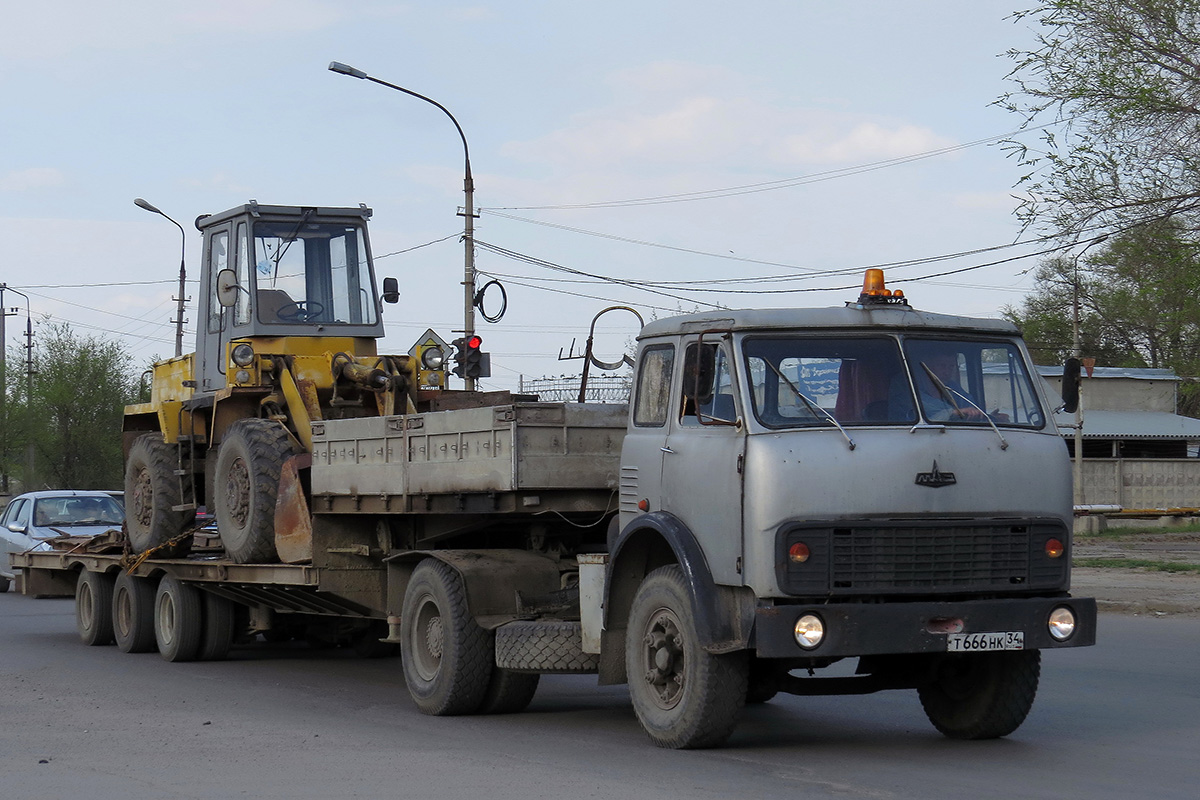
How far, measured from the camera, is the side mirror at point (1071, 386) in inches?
317

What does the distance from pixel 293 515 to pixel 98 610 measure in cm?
487

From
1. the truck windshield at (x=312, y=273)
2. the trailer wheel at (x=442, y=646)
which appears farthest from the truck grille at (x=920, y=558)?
the truck windshield at (x=312, y=273)

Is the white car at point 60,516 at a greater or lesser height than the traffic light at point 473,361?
lesser

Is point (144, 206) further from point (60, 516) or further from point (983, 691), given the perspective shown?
point (983, 691)

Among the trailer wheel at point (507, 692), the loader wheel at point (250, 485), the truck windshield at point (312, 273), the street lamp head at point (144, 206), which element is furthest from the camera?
the street lamp head at point (144, 206)

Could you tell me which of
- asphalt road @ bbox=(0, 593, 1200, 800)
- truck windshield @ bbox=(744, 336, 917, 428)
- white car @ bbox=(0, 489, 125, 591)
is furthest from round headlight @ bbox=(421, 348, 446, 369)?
white car @ bbox=(0, 489, 125, 591)

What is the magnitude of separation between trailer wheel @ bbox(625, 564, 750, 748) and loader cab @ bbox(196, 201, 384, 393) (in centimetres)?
618

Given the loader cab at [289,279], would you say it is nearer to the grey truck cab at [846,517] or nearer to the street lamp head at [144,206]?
the grey truck cab at [846,517]

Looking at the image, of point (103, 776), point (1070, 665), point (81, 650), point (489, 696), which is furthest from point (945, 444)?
point (81, 650)

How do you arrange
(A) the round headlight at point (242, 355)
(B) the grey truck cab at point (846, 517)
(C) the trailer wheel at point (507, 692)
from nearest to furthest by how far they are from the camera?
(B) the grey truck cab at point (846, 517)
(C) the trailer wheel at point (507, 692)
(A) the round headlight at point (242, 355)

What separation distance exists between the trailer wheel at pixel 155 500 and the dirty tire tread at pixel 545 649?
227 inches

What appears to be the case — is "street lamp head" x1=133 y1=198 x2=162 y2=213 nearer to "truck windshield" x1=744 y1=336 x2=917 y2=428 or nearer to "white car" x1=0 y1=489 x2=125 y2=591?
"white car" x1=0 y1=489 x2=125 y2=591

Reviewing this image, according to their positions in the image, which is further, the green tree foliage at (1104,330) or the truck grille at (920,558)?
the green tree foliage at (1104,330)

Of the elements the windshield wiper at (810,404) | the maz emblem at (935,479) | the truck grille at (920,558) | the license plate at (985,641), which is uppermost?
the windshield wiper at (810,404)
